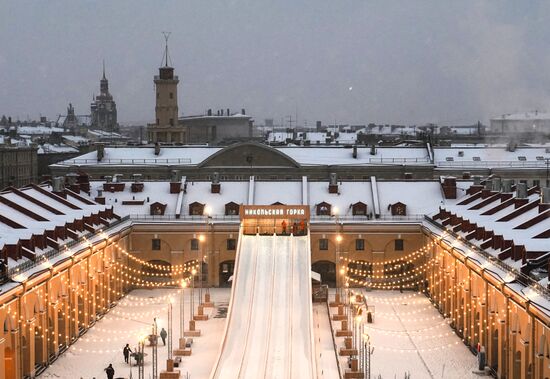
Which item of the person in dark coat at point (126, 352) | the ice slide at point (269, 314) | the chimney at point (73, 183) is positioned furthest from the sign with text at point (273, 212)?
the person in dark coat at point (126, 352)

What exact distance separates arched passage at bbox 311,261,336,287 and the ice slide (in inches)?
209

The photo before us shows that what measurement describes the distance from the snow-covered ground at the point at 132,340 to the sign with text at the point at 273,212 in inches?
202

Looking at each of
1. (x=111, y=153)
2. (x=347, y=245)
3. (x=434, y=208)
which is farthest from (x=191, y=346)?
(x=111, y=153)

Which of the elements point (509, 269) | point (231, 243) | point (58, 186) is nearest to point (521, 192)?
point (509, 269)

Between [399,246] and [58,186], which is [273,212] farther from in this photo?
[58,186]

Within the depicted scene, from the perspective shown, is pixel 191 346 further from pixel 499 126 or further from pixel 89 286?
pixel 499 126

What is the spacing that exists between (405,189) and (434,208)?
3.47 m

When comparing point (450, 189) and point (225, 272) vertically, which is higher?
point (450, 189)

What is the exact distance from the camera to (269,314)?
48.5m

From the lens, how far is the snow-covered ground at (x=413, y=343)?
4341 cm

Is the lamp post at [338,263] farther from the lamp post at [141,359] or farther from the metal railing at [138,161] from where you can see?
the metal railing at [138,161]

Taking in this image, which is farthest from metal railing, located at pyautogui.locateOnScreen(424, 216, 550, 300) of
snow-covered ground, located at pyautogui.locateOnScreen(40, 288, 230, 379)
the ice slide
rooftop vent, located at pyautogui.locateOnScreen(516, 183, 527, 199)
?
snow-covered ground, located at pyautogui.locateOnScreen(40, 288, 230, 379)

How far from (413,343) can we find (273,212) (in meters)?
16.8

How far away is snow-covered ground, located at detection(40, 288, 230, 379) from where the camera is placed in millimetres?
43844
